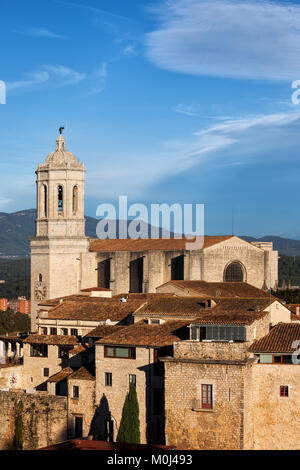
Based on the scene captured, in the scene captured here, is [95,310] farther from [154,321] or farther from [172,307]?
[154,321]

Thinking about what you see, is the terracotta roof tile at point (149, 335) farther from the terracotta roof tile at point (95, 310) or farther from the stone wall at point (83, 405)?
the terracotta roof tile at point (95, 310)

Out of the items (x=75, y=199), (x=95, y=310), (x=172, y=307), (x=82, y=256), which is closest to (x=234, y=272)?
(x=82, y=256)

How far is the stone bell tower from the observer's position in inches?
2744

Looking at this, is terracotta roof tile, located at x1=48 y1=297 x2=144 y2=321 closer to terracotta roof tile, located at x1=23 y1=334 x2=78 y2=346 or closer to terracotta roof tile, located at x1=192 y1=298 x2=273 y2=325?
terracotta roof tile, located at x1=23 y1=334 x2=78 y2=346

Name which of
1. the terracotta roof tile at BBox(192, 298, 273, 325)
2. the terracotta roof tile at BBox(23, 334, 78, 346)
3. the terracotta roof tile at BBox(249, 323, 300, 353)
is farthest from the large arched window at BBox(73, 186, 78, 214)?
the terracotta roof tile at BBox(249, 323, 300, 353)

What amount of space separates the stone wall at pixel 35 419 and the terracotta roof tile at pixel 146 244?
1218 inches

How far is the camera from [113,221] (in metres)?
84.9

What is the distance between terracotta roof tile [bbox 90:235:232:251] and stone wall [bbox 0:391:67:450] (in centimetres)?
3094

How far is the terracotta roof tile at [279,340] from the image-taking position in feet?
108

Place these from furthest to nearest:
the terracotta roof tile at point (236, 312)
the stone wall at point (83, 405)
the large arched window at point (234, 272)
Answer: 1. the large arched window at point (234, 272)
2. the stone wall at point (83, 405)
3. the terracotta roof tile at point (236, 312)

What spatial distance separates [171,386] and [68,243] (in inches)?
1529

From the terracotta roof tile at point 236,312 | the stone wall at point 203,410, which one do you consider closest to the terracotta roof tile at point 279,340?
the terracotta roof tile at point 236,312
